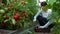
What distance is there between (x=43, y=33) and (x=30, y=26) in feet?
1.73

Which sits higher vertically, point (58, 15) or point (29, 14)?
point (58, 15)

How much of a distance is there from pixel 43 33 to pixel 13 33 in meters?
0.74

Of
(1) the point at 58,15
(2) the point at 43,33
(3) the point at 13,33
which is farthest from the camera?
(2) the point at 43,33

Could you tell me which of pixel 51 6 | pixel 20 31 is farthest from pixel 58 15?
pixel 20 31

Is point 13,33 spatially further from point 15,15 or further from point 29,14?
point 29,14

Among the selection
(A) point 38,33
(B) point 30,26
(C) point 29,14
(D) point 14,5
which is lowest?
(A) point 38,33

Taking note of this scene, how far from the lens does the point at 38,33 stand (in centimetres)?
211

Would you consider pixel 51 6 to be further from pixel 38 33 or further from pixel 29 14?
pixel 38 33

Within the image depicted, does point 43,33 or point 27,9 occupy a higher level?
point 27,9

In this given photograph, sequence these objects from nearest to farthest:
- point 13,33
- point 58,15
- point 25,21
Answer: point 58,15, point 13,33, point 25,21

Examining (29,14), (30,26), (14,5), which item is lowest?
(30,26)

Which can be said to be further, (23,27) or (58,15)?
(23,27)

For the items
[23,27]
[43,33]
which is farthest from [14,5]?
[43,33]

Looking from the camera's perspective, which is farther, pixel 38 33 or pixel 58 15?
pixel 38 33
